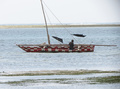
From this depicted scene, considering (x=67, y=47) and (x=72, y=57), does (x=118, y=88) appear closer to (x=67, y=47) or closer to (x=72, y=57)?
(x=72, y=57)

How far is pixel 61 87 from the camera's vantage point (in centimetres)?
2239

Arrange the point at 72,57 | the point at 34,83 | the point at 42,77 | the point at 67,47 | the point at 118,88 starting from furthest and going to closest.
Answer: the point at 67,47 → the point at 72,57 → the point at 42,77 → the point at 34,83 → the point at 118,88

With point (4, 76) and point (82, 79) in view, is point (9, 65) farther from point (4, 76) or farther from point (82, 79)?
point (82, 79)

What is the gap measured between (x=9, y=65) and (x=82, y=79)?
33.7ft

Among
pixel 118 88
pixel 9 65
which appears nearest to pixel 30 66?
pixel 9 65

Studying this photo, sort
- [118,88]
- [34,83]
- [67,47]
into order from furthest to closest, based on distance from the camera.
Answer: [67,47], [34,83], [118,88]

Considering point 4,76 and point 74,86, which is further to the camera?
point 4,76

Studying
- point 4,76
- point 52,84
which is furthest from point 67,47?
point 52,84

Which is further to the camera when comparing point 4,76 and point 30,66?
point 30,66

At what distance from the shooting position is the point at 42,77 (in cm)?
2553

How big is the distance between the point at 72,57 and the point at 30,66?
346 inches

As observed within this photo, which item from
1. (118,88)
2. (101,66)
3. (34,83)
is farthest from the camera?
(101,66)

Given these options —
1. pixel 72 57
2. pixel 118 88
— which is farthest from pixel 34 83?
pixel 72 57

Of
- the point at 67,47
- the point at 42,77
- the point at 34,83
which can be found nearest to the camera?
the point at 34,83
